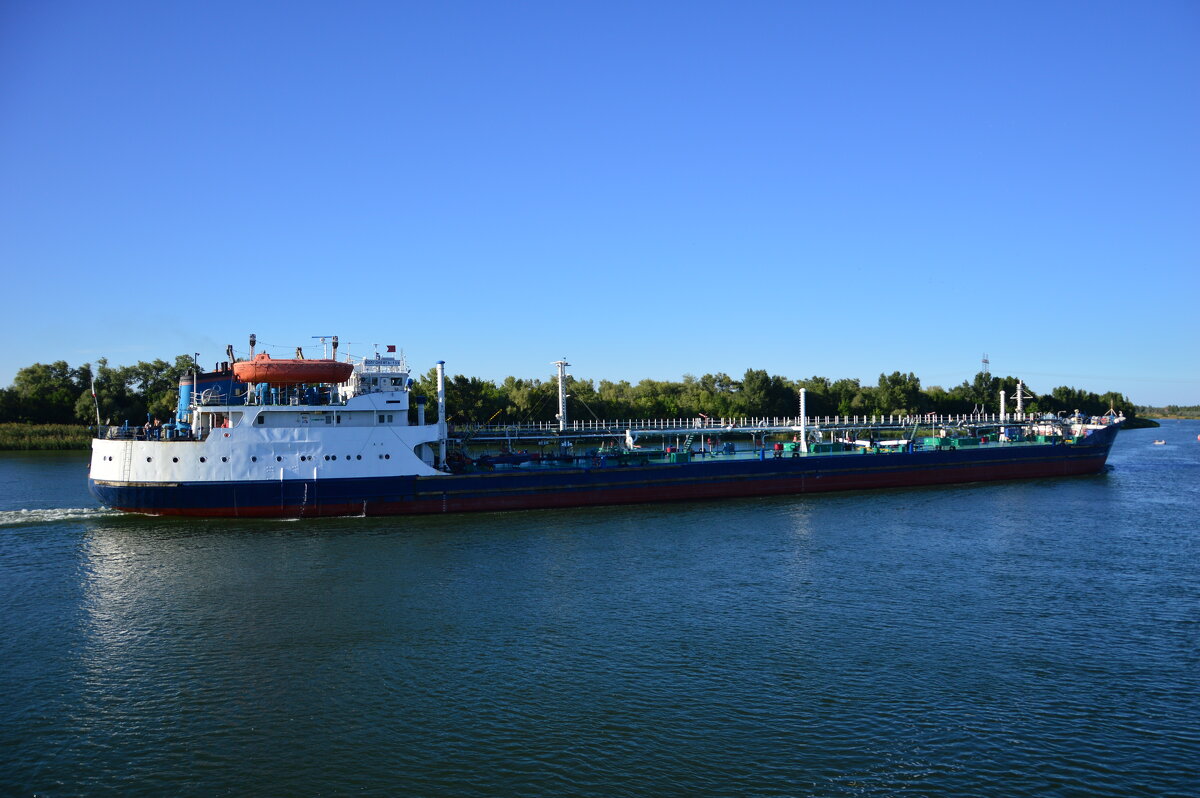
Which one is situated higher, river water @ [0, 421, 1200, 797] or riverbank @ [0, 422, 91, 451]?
riverbank @ [0, 422, 91, 451]

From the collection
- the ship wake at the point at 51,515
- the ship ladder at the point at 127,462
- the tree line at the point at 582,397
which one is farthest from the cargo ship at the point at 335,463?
the tree line at the point at 582,397

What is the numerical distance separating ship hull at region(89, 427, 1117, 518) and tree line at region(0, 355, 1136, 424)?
18593 mm

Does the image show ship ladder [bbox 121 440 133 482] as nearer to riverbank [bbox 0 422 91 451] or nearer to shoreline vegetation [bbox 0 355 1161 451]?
shoreline vegetation [bbox 0 355 1161 451]

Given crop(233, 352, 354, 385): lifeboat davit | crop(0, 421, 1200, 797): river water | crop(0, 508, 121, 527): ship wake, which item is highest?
crop(233, 352, 354, 385): lifeboat davit

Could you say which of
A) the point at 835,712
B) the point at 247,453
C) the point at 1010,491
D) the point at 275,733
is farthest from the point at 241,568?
the point at 1010,491

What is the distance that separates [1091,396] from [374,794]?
171168mm

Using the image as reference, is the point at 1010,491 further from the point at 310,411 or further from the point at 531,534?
the point at 310,411

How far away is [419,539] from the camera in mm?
31469

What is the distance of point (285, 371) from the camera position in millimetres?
35219

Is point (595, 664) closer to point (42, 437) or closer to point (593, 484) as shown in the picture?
point (593, 484)

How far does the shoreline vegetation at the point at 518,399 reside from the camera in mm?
82500

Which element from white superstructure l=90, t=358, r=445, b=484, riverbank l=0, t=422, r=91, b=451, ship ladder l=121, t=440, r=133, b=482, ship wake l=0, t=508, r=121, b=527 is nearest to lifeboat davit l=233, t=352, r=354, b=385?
white superstructure l=90, t=358, r=445, b=484

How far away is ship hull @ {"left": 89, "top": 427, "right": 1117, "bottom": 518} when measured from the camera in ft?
114

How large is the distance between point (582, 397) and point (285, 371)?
62992 millimetres
